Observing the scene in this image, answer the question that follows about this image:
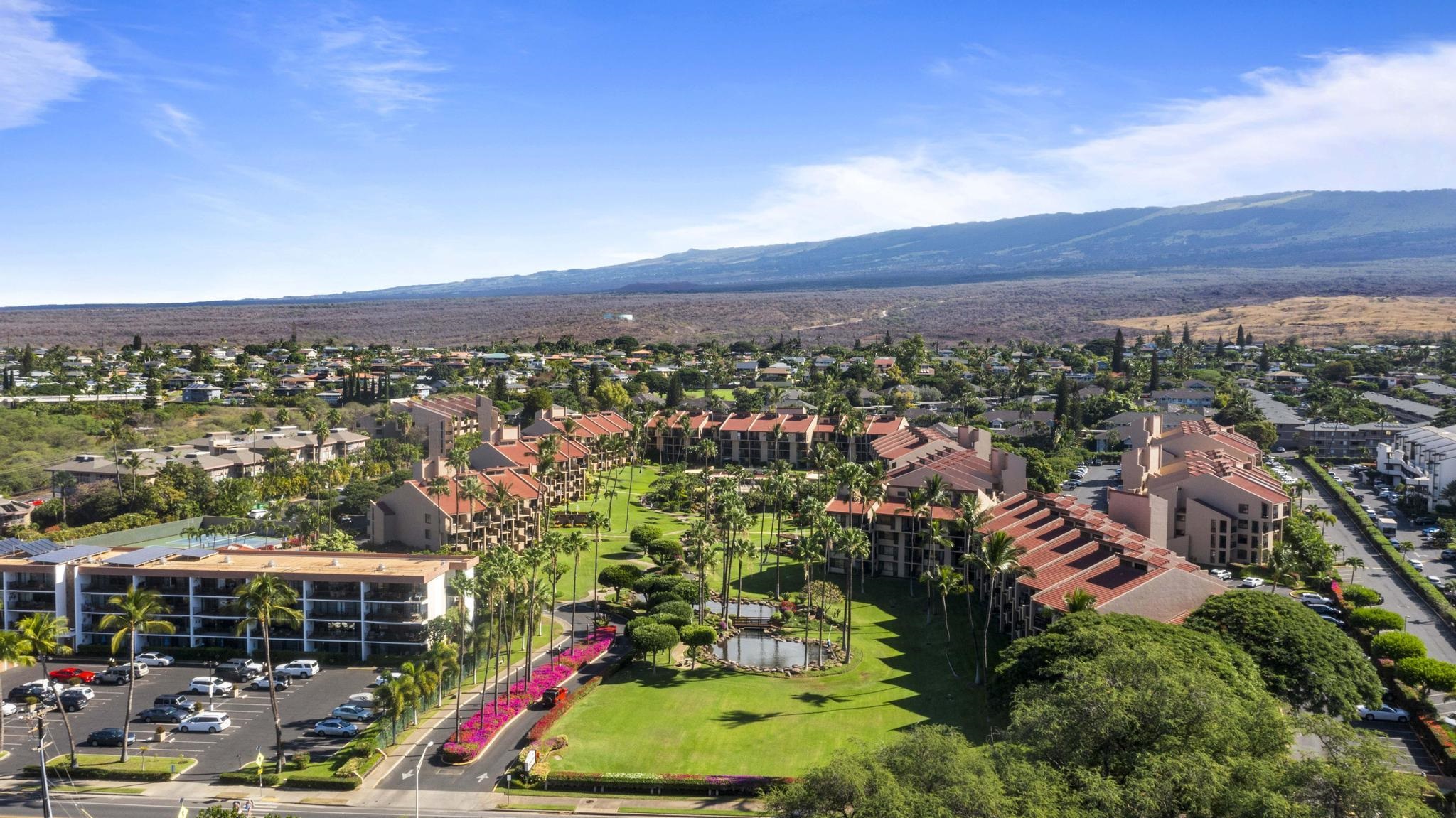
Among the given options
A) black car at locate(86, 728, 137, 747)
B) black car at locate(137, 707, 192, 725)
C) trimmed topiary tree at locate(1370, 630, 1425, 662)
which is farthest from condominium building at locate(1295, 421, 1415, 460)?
black car at locate(86, 728, 137, 747)

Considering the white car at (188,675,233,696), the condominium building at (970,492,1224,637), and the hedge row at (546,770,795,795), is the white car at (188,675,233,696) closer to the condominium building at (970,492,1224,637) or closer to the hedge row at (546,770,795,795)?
the hedge row at (546,770,795,795)

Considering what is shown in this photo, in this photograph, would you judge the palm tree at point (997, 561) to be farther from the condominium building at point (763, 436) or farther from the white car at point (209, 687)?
the condominium building at point (763, 436)

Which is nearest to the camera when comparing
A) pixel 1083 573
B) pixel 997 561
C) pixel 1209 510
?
pixel 997 561

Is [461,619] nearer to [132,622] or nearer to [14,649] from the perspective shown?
[132,622]

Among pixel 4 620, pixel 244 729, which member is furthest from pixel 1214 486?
pixel 4 620

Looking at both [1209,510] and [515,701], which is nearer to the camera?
[515,701]

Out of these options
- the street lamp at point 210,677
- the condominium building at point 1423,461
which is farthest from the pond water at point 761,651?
the condominium building at point 1423,461

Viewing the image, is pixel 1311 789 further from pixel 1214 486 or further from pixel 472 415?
pixel 472 415

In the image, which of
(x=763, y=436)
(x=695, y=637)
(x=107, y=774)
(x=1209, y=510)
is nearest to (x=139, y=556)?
(x=107, y=774)
